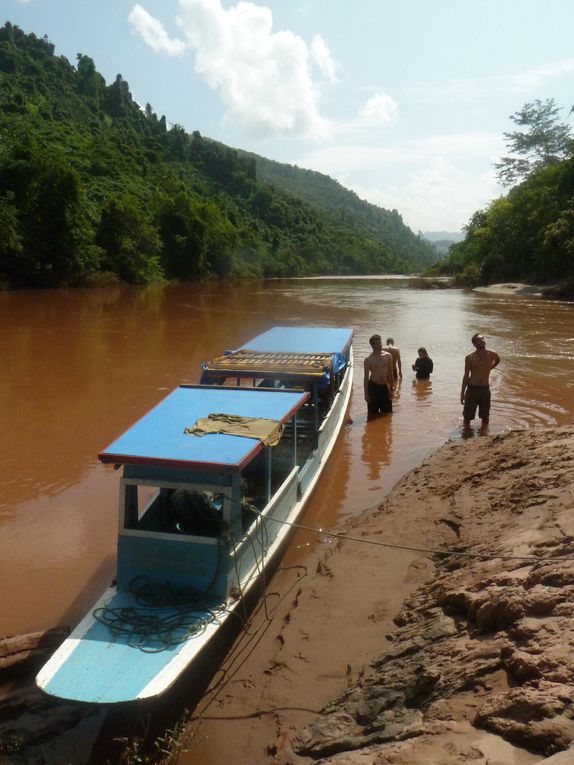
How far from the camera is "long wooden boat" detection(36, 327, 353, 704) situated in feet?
13.0

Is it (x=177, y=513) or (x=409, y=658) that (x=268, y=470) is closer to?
(x=177, y=513)

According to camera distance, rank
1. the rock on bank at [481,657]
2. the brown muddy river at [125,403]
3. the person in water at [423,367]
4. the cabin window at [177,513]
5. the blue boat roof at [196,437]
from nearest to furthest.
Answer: the rock on bank at [481,657] → the blue boat roof at [196,437] → the cabin window at [177,513] → the brown muddy river at [125,403] → the person in water at [423,367]

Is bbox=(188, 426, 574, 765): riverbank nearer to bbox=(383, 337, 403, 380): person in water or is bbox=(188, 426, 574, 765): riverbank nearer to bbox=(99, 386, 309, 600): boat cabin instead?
bbox=(99, 386, 309, 600): boat cabin

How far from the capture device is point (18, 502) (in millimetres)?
7809

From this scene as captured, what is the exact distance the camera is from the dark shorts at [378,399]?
36.3 feet

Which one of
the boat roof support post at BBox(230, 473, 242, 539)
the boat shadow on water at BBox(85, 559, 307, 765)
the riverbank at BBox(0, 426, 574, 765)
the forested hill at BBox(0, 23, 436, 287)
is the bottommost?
the boat shadow on water at BBox(85, 559, 307, 765)

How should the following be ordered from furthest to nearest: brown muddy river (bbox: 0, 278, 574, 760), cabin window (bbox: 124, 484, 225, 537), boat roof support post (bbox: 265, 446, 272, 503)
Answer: brown muddy river (bbox: 0, 278, 574, 760) < boat roof support post (bbox: 265, 446, 272, 503) < cabin window (bbox: 124, 484, 225, 537)

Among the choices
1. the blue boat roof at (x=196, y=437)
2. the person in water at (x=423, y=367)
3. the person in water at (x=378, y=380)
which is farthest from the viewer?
the person in water at (x=423, y=367)

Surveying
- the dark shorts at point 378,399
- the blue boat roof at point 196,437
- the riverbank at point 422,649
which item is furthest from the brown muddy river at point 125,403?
the blue boat roof at point 196,437

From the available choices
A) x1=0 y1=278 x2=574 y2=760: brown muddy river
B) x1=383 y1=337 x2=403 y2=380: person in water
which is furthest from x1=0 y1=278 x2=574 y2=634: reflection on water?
x1=383 y1=337 x2=403 y2=380: person in water

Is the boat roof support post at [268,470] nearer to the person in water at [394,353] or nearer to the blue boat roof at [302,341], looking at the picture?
the blue boat roof at [302,341]

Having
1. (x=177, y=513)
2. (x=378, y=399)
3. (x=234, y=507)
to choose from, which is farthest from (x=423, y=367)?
(x=234, y=507)

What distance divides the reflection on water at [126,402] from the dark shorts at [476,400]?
0.55 metres

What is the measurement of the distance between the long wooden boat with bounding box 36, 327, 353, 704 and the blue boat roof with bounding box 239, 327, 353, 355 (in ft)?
11.2
